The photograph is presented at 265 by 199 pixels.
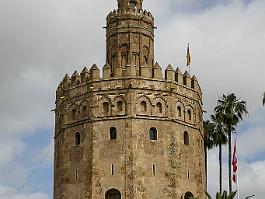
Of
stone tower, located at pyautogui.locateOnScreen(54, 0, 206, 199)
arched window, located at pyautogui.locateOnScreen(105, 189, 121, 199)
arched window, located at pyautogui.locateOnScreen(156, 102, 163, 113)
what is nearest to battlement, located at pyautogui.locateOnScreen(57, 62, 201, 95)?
stone tower, located at pyautogui.locateOnScreen(54, 0, 206, 199)

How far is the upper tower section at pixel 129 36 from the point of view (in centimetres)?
4747

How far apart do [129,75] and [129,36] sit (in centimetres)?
417

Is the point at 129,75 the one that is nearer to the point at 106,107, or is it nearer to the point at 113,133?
the point at 106,107

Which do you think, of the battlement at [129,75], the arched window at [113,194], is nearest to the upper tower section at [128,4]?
the battlement at [129,75]

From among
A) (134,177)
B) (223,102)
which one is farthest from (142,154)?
(223,102)

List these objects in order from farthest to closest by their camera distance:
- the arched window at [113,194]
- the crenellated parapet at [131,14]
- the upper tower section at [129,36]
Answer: the crenellated parapet at [131,14] < the upper tower section at [129,36] < the arched window at [113,194]

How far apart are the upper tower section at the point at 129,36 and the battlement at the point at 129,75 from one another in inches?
65.3

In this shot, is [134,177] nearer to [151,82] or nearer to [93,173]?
[93,173]

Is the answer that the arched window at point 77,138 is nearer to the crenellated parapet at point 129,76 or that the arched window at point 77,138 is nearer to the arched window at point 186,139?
the crenellated parapet at point 129,76

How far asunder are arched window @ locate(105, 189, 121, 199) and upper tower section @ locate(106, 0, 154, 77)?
8.77 meters

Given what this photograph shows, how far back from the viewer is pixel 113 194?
141ft

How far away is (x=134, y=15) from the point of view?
48.4 metres

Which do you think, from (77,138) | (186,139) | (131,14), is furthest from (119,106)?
(131,14)

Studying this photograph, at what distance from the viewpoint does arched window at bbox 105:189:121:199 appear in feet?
141
